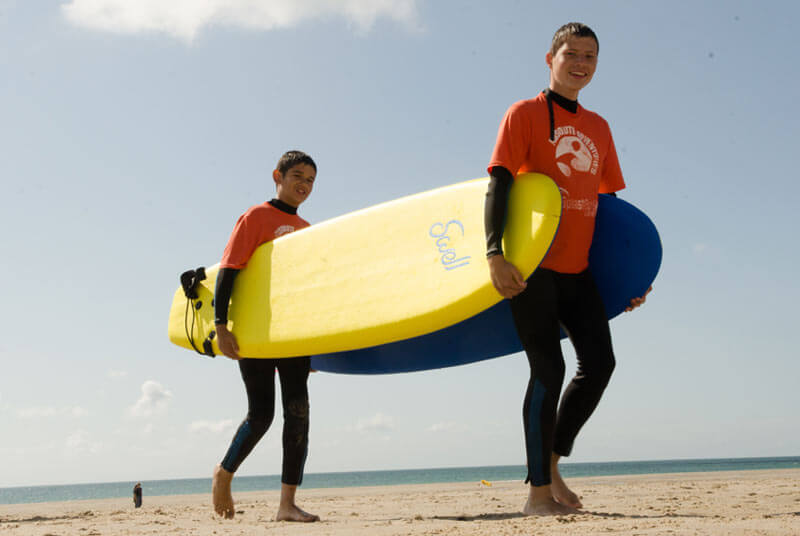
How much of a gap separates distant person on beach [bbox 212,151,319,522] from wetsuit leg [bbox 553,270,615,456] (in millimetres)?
1118

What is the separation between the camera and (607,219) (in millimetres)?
2646

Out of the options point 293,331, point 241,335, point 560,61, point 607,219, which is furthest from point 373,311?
point 560,61

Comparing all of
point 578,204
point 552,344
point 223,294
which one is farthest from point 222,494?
point 578,204

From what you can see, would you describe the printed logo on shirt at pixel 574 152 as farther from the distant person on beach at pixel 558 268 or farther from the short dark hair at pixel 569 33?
the short dark hair at pixel 569 33

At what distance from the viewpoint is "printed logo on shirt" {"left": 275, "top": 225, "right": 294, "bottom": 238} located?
3.27 meters

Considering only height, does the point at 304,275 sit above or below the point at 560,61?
below

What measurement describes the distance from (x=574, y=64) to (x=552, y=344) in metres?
1.02

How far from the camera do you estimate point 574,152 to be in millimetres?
2445

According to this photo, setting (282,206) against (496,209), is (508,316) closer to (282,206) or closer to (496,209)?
(496,209)

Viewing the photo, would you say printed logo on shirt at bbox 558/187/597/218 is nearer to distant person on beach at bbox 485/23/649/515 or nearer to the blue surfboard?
distant person on beach at bbox 485/23/649/515

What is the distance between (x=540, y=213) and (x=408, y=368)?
1.43 m

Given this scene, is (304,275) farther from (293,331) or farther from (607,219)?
(607,219)

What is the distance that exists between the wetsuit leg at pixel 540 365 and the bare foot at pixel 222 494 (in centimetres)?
145

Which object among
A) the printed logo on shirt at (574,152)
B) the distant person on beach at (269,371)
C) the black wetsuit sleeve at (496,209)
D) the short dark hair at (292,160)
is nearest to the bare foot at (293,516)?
the distant person on beach at (269,371)
